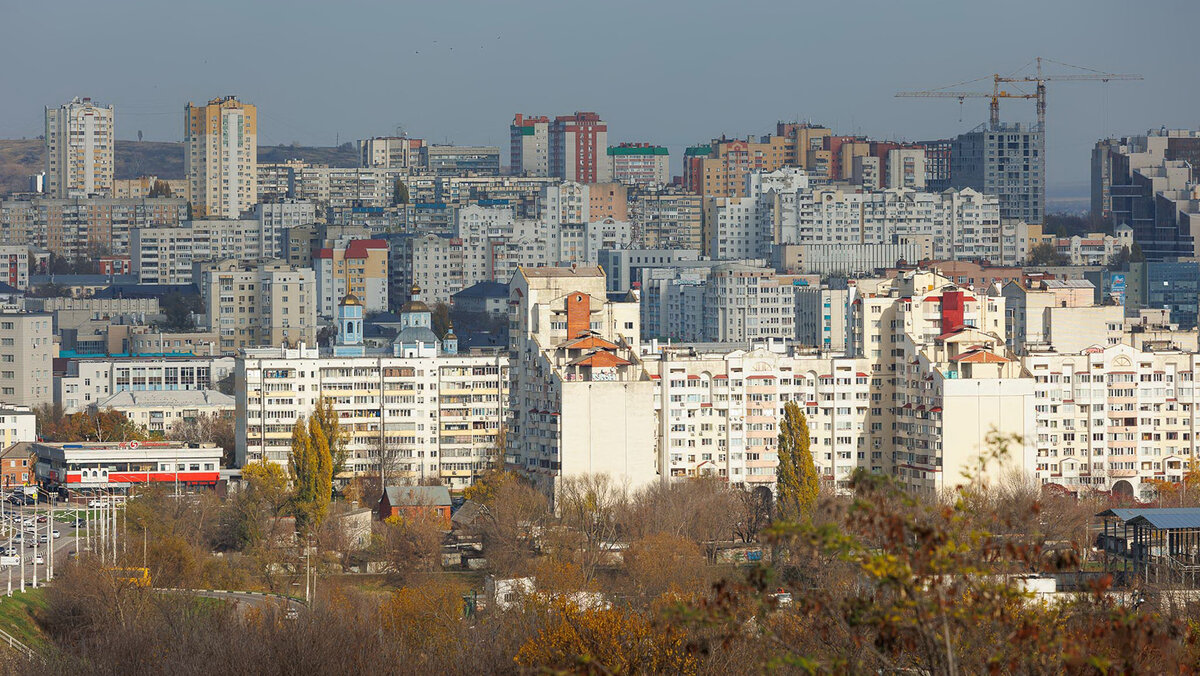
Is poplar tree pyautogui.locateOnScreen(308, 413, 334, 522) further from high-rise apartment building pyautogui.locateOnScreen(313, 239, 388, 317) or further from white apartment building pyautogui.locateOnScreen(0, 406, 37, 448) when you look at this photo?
high-rise apartment building pyautogui.locateOnScreen(313, 239, 388, 317)

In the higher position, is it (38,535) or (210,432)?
(210,432)

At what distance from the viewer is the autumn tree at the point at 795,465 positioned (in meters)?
27.5

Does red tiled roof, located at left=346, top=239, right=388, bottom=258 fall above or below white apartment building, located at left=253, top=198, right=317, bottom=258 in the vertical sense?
below

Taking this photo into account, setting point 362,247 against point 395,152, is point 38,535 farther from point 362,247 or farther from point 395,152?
point 395,152

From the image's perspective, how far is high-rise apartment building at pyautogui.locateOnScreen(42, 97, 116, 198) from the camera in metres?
81.7

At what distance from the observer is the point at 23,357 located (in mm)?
39250

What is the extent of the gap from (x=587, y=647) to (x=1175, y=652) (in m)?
4.03

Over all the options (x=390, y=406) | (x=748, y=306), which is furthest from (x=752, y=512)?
(x=748, y=306)

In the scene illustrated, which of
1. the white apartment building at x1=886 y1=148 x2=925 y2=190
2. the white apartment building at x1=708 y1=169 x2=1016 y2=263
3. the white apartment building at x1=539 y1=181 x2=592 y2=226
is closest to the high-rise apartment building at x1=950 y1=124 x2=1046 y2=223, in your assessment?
the white apartment building at x1=886 y1=148 x2=925 y2=190

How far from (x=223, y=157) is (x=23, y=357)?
3816 centimetres

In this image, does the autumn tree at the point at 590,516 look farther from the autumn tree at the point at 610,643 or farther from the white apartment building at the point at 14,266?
the white apartment building at the point at 14,266

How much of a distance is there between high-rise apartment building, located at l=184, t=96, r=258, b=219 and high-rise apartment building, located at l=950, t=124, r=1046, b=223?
24515 millimetres

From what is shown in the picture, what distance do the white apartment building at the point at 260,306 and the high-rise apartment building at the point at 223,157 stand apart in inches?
919

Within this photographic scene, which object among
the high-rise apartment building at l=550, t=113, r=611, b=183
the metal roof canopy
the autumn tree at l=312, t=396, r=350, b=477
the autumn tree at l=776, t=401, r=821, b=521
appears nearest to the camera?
the metal roof canopy
